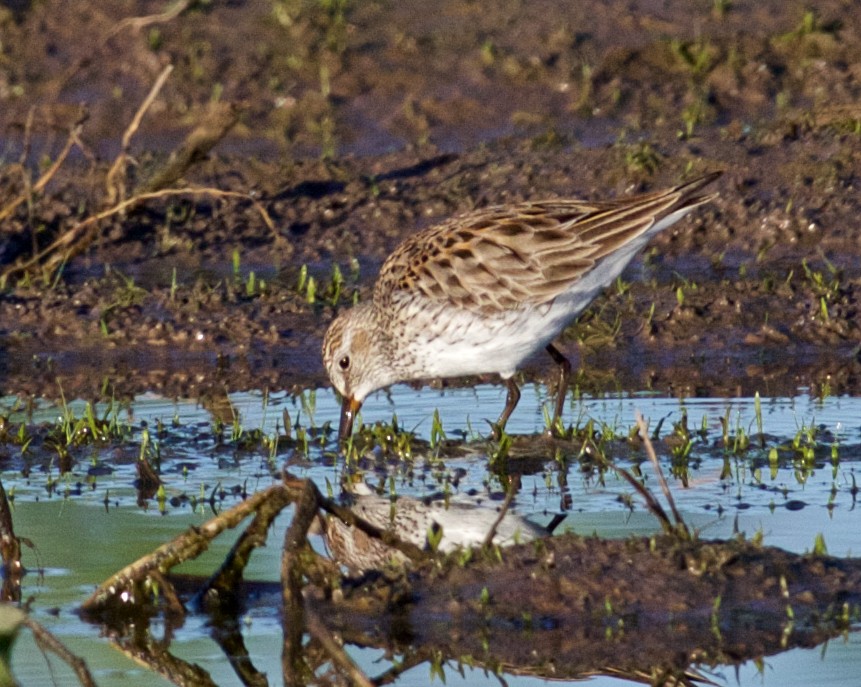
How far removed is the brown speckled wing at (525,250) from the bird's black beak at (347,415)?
2.03ft

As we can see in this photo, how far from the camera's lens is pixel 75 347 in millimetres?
11414

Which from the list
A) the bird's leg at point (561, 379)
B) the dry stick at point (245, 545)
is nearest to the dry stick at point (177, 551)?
the dry stick at point (245, 545)

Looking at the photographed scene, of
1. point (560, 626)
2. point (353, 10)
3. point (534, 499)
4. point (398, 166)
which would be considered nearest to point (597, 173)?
point (398, 166)

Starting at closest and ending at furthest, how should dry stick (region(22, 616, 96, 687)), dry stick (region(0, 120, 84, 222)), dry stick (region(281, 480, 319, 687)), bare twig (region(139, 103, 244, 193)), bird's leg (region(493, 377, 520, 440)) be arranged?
A: dry stick (region(22, 616, 96, 687)) → dry stick (region(281, 480, 319, 687)) → bird's leg (region(493, 377, 520, 440)) → dry stick (region(0, 120, 84, 222)) → bare twig (region(139, 103, 244, 193))

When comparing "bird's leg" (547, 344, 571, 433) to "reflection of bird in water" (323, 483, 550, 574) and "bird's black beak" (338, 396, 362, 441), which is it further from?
"reflection of bird in water" (323, 483, 550, 574)

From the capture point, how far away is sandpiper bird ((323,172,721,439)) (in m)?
8.69

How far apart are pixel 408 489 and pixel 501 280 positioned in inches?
48.6

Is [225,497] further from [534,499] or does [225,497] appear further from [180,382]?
[180,382]

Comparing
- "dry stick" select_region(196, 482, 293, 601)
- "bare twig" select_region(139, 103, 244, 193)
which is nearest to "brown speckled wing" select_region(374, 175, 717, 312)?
"dry stick" select_region(196, 482, 293, 601)

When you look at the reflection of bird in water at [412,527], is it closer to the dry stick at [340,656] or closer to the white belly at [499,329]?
the white belly at [499,329]

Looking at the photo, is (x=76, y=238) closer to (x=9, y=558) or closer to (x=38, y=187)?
(x=38, y=187)

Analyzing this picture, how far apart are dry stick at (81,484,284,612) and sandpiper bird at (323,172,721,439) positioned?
2568mm

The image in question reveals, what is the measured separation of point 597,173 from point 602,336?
289 cm

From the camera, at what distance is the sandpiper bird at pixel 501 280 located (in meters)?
8.69
